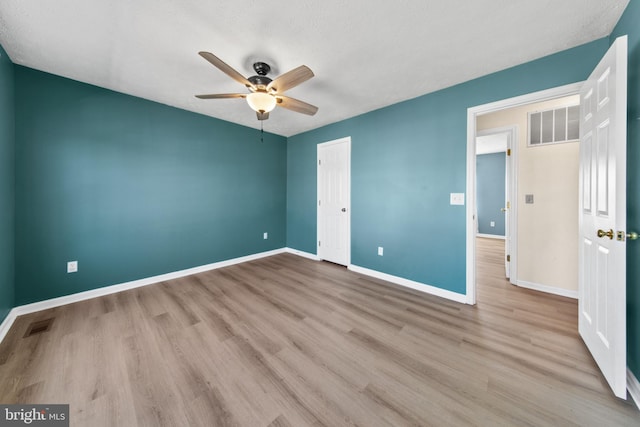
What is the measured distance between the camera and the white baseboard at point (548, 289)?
253cm

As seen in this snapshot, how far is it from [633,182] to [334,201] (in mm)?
2995

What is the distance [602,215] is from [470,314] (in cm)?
131

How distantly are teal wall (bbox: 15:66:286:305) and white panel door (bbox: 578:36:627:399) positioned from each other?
4092 millimetres

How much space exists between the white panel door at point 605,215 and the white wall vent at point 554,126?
3.86ft

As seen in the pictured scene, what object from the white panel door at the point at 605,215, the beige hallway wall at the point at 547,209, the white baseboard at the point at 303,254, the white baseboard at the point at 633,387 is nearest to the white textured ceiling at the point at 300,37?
the white panel door at the point at 605,215

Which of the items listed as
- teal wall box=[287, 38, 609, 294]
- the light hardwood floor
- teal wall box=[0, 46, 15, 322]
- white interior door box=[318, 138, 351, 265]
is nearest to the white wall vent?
teal wall box=[287, 38, 609, 294]

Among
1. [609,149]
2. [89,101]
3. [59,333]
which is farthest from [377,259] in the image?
[89,101]

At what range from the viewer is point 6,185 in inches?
77.4

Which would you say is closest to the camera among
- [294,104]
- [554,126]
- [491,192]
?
[294,104]

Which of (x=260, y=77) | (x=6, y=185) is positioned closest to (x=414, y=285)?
(x=260, y=77)

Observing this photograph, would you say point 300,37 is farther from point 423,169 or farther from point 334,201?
point 334,201

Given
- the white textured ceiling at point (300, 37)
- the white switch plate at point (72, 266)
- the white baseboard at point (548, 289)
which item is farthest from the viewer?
the white baseboard at point (548, 289)

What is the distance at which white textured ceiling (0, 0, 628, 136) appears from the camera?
146 centimetres

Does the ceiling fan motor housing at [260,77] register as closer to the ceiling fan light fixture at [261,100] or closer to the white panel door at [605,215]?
the ceiling fan light fixture at [261,100]
